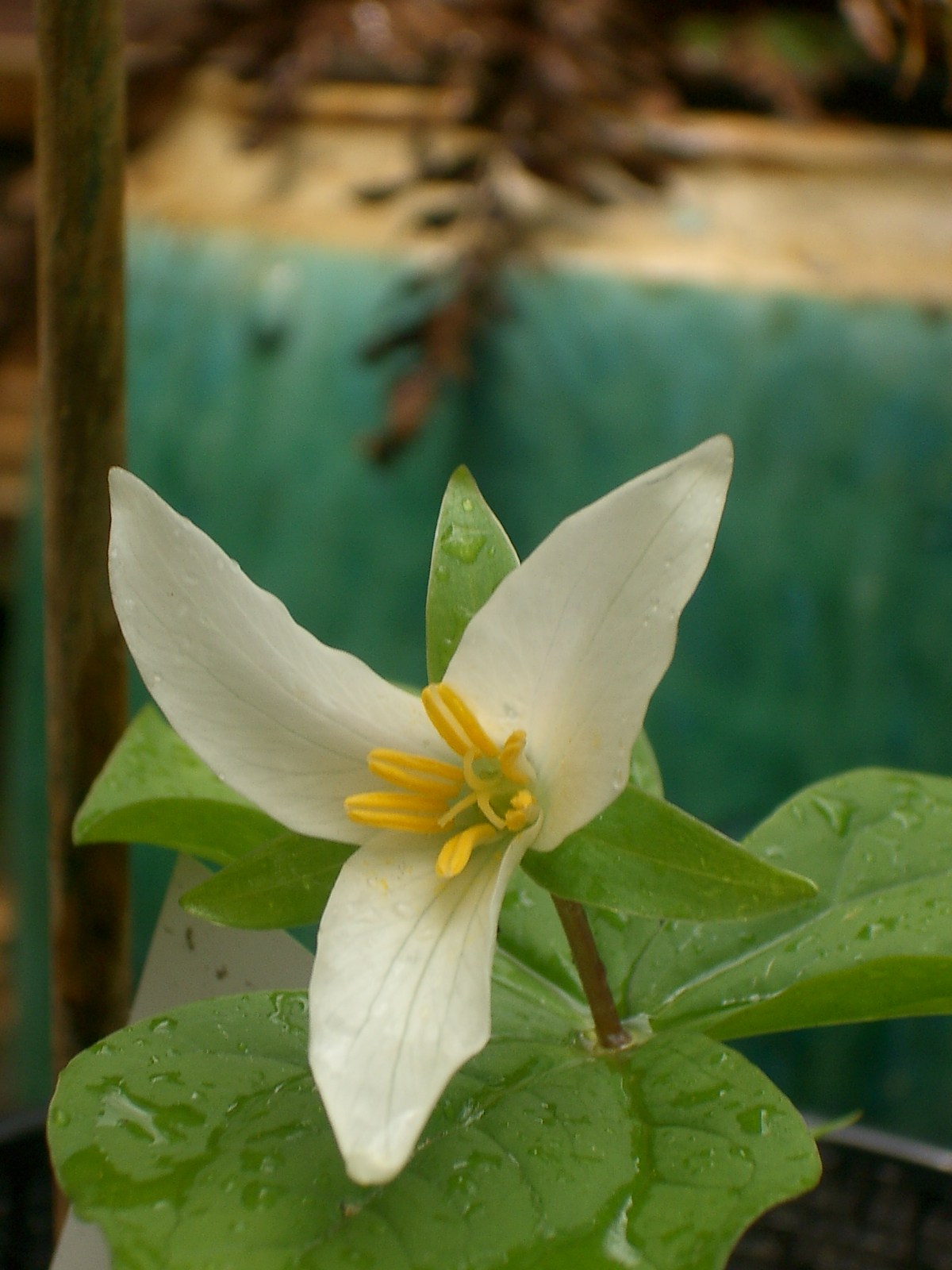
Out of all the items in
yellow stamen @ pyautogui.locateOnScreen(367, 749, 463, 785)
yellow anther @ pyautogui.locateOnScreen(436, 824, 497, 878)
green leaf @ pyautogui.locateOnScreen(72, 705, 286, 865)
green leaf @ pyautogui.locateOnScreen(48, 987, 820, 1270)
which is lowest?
green leaf @ pyautogui.locateOnScreen(48, 987, 820, 1270)

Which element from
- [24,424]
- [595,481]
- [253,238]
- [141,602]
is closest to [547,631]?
[141,602]

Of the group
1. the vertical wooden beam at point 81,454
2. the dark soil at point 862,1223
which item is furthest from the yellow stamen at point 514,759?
Answer: the dark soil at point 862,1223

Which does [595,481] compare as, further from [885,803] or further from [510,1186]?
[510,1186]

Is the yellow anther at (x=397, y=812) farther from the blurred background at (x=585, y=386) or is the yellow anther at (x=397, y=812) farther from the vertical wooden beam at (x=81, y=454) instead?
the blurred background at (x=585, y=386)

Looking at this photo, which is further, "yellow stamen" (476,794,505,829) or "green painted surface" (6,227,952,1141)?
"green painted surface" (6,227,952,1141)

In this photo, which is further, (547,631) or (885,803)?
(885,803)

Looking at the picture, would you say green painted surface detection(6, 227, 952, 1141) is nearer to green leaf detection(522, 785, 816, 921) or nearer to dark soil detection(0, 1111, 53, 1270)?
dark soil detection(0, 1111, 53, 1270)

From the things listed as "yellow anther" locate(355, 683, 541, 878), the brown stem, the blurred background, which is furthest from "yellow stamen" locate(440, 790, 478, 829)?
the blurred background

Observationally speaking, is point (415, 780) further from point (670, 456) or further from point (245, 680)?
point (670, 456)
